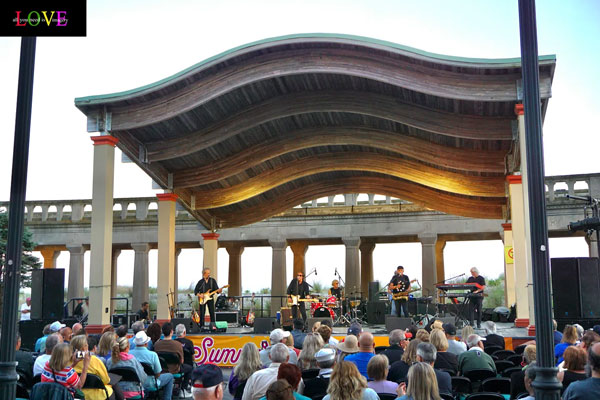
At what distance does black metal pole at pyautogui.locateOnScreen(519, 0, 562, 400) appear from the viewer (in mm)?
4898

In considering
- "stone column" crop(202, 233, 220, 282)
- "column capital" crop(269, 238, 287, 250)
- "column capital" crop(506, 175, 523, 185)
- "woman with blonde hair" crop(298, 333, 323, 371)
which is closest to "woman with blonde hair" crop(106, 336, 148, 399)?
"woman with blonde hair" crop(298, 333, 323, 371)

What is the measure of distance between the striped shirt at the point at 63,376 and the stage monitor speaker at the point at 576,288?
34.8 feet

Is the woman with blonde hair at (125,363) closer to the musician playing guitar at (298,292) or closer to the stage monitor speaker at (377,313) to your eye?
the musician playing guitar at (298,292)

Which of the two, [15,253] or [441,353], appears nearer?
[15,253]

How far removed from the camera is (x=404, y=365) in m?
7.93

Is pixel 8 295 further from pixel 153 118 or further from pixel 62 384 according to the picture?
pixel 153 118

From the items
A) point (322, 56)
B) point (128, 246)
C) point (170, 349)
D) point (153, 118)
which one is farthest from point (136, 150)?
point (128, 246)

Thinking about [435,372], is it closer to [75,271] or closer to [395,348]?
[395,348]

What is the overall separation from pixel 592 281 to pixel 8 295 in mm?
12303

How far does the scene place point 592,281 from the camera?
45.9 feet

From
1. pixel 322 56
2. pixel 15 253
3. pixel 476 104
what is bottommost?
pixel 15 253

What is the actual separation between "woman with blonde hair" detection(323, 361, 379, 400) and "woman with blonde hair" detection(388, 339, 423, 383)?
2.33m

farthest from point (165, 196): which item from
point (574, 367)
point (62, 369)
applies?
point (574, 367)

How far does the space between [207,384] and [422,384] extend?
6.25 feet
